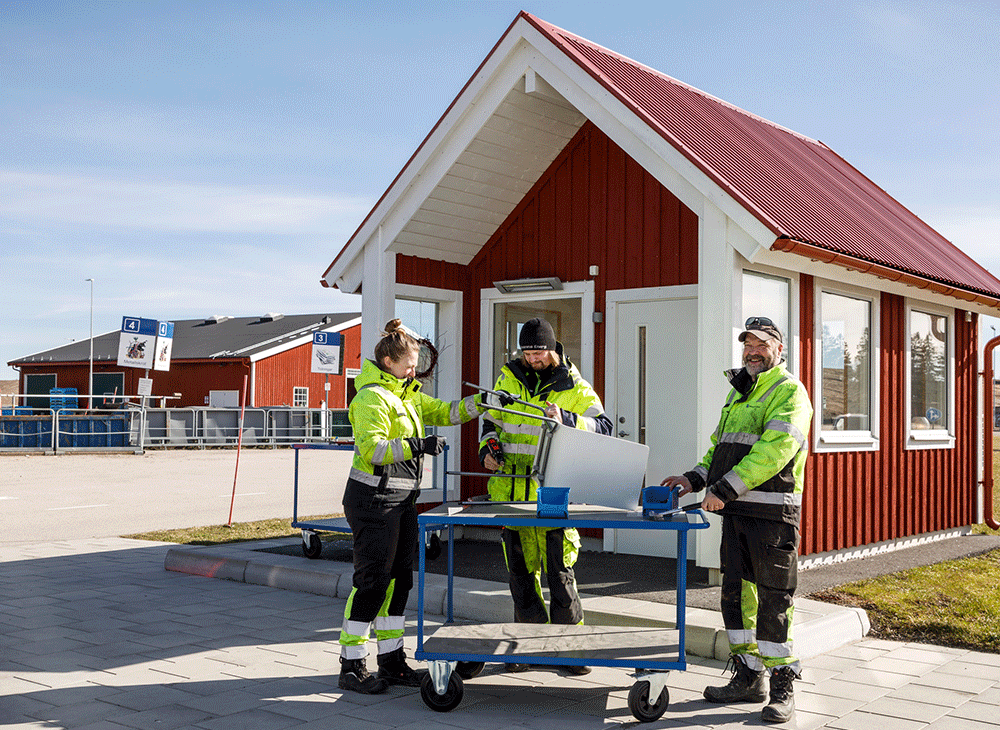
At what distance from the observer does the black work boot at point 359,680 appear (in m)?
5.47

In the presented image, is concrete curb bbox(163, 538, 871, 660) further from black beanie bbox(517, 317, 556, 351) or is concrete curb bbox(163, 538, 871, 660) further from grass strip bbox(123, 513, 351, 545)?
black beanie bbox(517, 317, 556, 351)

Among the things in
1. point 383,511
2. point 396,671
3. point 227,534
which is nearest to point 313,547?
point 227,534

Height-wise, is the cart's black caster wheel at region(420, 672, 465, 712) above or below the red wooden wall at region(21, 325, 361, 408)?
below

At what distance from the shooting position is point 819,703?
5324 millimetres

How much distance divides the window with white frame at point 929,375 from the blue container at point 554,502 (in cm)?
665

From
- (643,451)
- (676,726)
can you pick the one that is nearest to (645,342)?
(643,451)

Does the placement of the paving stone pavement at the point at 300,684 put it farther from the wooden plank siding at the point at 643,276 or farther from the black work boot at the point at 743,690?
the wooden plank siding at the point at 643,276

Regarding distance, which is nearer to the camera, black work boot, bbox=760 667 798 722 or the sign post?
black work boot, bbox=760 667 798 722

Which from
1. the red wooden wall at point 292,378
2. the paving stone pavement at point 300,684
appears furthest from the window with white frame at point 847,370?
the red wooden wall at point 292,378

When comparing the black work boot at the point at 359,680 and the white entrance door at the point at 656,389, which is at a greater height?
the white entrance door at the point at 656,389

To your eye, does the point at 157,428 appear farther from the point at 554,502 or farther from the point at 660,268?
Answer: the point at 554,502

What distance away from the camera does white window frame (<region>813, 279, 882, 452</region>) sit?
8.86 meters

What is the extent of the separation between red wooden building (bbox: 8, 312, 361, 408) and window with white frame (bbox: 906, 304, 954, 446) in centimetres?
2997

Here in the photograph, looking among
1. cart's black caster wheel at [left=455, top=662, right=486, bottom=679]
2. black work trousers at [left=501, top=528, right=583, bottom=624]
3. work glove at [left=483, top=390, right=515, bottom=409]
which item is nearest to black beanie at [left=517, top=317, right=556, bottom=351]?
work glove at [left=483, top=390, right=515, bottom=409]
